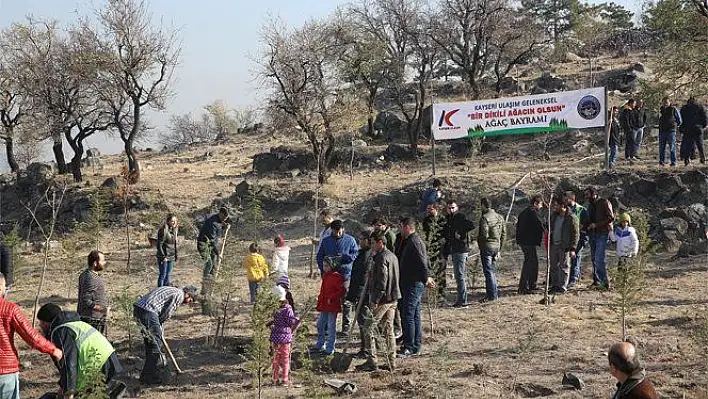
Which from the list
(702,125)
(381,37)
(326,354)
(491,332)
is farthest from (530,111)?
(381,37)

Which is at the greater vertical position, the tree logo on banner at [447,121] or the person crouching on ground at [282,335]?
the tree logo on banner at [447,121]

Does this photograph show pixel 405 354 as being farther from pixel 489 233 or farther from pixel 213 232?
pixel 213 232

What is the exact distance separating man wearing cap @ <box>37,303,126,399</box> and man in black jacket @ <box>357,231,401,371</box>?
2927mm

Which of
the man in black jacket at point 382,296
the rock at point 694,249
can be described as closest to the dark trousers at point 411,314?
the man in black jacket at point 382,296

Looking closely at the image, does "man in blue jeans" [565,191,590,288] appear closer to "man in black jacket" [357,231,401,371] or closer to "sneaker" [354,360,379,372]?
"man in black jacket" [357,231,401,371]

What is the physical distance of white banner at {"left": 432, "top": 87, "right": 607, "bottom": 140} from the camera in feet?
57.4

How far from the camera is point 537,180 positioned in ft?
63.5

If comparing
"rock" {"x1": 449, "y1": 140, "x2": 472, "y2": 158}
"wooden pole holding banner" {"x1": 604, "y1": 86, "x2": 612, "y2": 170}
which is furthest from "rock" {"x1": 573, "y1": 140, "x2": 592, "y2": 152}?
"wooden pole holding banner" {"x1": 604, "y1": 86, "x2": 612, "y2": 170}

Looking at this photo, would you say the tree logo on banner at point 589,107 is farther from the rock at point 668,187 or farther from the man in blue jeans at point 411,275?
the man in blue jeans at point 411,275

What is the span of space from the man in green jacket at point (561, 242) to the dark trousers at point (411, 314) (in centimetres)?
341

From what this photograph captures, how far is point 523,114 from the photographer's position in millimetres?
18062

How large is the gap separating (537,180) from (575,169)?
134cm

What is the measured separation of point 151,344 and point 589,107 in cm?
1282

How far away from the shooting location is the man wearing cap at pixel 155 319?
8.12m
